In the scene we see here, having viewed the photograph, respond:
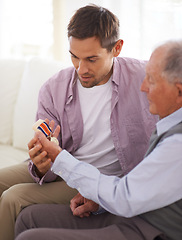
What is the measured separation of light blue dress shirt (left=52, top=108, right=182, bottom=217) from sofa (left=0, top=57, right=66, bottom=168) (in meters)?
1.10

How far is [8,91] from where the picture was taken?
8.16 feet

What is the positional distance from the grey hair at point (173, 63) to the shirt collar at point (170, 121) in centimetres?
11

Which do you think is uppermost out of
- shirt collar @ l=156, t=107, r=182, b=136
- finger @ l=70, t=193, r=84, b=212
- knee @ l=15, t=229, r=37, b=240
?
shirt collar @ l=156, t=107, r=182, b=136

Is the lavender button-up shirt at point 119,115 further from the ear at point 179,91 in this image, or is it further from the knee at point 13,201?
the ear at point 179,91

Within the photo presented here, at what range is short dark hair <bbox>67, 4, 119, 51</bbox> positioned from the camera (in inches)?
57.3

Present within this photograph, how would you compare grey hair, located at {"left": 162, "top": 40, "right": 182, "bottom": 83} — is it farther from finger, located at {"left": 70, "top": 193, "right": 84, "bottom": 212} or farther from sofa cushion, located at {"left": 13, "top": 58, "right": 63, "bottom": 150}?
sofa cushion, located at {"left": 13, "top": 58, "right": 63, "bottom": 150}

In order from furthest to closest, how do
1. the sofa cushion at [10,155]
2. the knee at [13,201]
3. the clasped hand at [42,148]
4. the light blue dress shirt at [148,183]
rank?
the sofa cushion at [10,155], the knee at [13,201], the clasped hand at [42,148], the light blue dress shirt at [148,183]

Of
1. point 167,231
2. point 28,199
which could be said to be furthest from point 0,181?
point 167,231

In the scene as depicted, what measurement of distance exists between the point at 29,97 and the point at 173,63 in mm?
1394

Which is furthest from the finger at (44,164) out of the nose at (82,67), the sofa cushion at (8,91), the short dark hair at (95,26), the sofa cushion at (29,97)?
the sofa cushion at (8,91)

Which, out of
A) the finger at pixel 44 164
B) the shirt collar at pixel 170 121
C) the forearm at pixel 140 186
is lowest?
the finger at pixel 44 164

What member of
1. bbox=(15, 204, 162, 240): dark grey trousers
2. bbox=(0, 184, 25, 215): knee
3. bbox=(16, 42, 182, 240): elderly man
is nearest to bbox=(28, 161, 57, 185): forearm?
bbox=(0, 184, 25, 215): knee

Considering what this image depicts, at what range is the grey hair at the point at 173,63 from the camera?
1.08 metres

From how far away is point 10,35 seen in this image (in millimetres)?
3395
